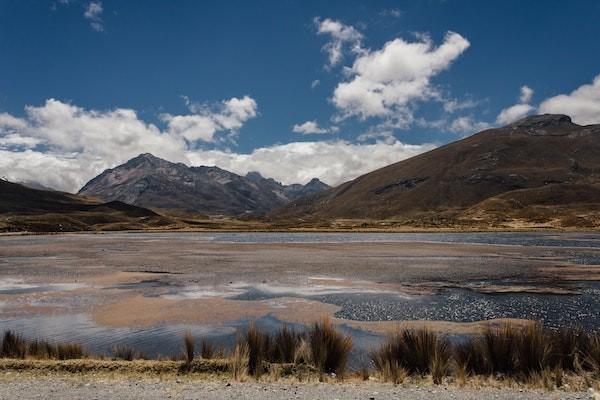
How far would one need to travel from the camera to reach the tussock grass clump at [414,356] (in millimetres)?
12178

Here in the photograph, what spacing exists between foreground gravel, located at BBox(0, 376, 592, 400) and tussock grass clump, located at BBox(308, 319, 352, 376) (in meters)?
1.39

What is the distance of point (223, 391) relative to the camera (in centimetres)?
1080

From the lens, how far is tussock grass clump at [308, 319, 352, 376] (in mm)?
12867

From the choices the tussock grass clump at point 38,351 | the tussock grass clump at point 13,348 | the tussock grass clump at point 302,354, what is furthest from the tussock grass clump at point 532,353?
the tussock grass clump at point 13,348

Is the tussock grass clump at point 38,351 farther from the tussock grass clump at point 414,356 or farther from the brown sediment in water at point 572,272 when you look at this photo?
the brown sediment in water at point 572,272

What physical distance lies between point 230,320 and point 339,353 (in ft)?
27.0

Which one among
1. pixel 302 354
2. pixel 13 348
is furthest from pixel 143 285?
pixel 302 354

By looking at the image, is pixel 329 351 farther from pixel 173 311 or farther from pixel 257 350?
pixel 173 311

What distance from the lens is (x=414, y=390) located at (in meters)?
11.0

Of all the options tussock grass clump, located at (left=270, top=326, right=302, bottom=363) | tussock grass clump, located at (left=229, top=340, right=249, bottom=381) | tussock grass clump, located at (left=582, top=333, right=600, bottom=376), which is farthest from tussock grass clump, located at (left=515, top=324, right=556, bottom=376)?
tussock grass clump, located at (left=229, top=340, right=249, bottom=381)

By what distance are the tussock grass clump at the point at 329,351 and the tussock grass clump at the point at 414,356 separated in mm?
934

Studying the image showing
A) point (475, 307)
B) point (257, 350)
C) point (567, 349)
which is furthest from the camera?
point (475, 307)

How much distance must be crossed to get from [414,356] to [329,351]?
235 cm

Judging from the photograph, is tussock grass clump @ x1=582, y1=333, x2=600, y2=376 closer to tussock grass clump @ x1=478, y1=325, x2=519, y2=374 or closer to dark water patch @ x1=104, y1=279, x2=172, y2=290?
tussock grass clump @ x1=478, y1=325, x2=519, y2=374
